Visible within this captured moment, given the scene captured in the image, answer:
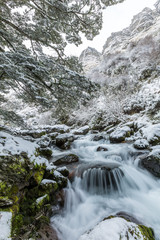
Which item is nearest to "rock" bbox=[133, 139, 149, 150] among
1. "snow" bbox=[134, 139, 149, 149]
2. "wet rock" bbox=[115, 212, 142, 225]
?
"snow" bbox=[134, 139, 149, 149]

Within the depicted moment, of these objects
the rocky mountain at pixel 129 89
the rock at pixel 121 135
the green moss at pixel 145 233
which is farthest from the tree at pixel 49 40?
the rock at pixel 121 135

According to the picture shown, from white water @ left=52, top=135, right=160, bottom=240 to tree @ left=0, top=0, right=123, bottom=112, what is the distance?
3.44 metres

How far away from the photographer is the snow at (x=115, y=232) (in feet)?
5.93

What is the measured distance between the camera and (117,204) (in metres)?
3.97

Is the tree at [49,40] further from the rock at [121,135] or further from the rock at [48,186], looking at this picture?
the rock at [121,135]

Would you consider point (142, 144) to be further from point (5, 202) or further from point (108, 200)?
point (5, 202)

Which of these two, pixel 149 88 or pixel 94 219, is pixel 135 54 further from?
pixel 94 219

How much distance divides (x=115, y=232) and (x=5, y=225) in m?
1.65

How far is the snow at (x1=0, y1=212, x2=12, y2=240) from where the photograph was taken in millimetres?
1467

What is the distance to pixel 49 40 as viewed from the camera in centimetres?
437

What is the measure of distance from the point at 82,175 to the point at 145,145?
414cm

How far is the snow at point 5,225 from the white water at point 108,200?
178 cm

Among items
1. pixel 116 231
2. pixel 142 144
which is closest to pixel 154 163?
pixel 142 144

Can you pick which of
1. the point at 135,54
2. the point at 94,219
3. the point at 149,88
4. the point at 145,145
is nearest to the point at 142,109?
the point at 149,88
